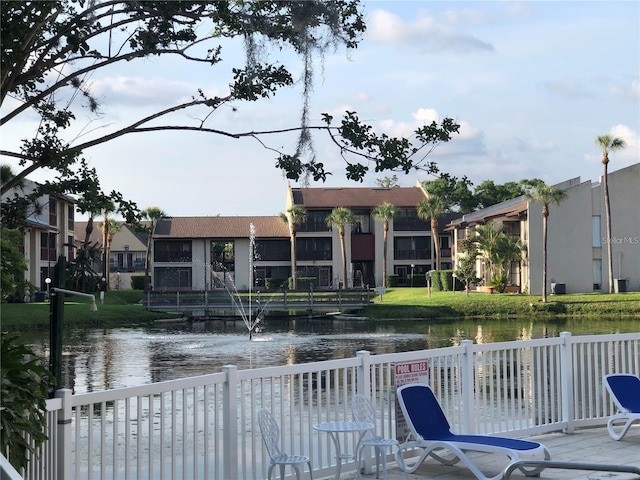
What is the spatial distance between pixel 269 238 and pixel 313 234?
4014 mm

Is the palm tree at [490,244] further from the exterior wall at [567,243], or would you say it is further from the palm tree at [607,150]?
the palm tree at [607,150]

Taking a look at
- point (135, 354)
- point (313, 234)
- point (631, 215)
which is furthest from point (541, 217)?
point (135, 354)

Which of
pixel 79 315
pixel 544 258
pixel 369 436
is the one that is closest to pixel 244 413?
pixel 369 436

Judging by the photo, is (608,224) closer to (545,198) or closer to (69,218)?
(545,198)

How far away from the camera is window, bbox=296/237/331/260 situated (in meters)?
77.8

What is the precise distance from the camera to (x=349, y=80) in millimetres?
9180

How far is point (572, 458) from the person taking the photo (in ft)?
28.2

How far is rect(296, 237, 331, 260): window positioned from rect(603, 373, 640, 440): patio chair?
67851 millimetres

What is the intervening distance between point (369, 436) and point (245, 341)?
1126 inches

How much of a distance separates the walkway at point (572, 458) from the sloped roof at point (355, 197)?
67.1m

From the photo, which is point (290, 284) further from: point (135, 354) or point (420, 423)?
point (420, 423)

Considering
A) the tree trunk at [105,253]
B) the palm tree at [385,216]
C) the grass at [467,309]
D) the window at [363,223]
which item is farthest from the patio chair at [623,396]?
the window at [363,223]

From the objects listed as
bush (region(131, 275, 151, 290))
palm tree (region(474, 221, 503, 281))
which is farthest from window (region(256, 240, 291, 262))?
palm tree (region(474, 221, 503, 281))

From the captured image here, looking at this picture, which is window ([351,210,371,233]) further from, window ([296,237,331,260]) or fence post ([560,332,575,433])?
fence post ([560,332,575,433])
